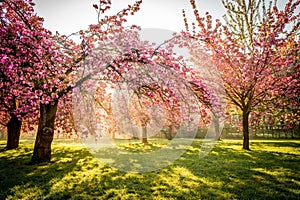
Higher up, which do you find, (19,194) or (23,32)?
(23,32)

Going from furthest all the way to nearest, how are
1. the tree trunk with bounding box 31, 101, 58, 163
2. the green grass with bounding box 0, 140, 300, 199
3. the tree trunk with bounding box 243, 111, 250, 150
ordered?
the tree trunk with bounding box 243, 111, 250, 150 → the tree trunk with bounding box 31, 101, 58, 163 → the green grass with bounding box 0, 140, 300, 199

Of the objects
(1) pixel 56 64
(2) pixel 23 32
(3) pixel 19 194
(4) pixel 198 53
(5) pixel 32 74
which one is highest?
(4) pixel 198 53

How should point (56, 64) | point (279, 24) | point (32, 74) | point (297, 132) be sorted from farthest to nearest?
point (297, 132)
point (279, 24)
point (56, 64)
point (32, 74)

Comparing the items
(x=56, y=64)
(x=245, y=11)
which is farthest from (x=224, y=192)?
(x=245, y=11)

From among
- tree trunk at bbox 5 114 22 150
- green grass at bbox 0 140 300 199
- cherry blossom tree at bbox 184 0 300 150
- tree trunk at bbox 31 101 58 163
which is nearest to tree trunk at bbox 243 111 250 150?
cherry blossom tree at bbox 184 0 300 150

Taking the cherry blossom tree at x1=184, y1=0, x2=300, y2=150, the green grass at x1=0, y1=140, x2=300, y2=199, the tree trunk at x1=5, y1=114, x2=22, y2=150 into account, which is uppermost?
the cherry blossom tree at x1=184, y1=0, x2=300, y2=150

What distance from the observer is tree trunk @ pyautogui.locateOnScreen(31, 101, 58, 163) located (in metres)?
9.27

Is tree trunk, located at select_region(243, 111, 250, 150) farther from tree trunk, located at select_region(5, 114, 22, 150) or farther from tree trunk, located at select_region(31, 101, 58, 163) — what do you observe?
tree trunk, located at select_region(5, 114, 22, 150)

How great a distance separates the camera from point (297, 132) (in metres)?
31.9

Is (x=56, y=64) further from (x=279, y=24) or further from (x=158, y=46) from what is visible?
(x=279, y=24)

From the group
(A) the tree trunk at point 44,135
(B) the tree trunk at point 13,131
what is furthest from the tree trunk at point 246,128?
(B) the tree trunk at point 13,131

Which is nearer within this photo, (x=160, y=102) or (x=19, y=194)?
(x=19, y=194)

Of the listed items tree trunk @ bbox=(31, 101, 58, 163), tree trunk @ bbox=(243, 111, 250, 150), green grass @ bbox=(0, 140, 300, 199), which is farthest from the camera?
tree trunk @ bbox=(243, 111, 250, 150)

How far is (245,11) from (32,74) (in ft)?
46.9
